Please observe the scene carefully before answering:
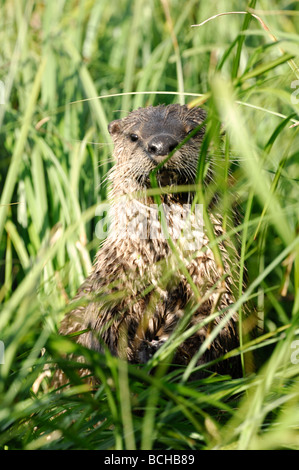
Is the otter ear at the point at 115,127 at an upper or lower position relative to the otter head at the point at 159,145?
upper

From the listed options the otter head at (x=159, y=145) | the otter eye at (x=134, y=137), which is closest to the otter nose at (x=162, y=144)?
the otter head at (x=159, y=145)

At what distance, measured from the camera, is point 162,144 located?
8.48ft

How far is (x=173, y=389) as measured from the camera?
5.51ft

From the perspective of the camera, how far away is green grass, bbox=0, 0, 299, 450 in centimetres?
163

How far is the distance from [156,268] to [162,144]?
55 centimetres

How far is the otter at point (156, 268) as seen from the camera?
8.55 ft

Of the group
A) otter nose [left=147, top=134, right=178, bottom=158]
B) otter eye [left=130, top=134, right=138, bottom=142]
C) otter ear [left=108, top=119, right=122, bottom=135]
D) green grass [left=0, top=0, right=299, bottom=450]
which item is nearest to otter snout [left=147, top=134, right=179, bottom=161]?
otter nose [left=147, top=134, right=178, bottom=158]

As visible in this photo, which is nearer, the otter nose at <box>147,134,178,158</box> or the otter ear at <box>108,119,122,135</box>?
the otter nose at <box>147,134,178,158</box>

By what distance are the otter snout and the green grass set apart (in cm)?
18

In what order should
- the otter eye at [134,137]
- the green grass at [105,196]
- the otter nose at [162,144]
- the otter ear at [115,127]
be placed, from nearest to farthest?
the green grass at [105,196] < the otter nose at [162,144] < the otter eye at [134,137] < the otter ear at [115,127]

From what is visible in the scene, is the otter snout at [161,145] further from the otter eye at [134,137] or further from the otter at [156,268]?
the otter eye at [134,137]

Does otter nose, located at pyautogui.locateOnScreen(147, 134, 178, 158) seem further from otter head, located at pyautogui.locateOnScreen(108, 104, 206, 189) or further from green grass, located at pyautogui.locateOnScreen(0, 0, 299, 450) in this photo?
green grass, located at pyautogui.locateOnScreen(0, 0, 299, 450)

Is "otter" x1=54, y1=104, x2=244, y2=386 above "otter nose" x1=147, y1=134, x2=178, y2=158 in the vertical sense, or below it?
below
